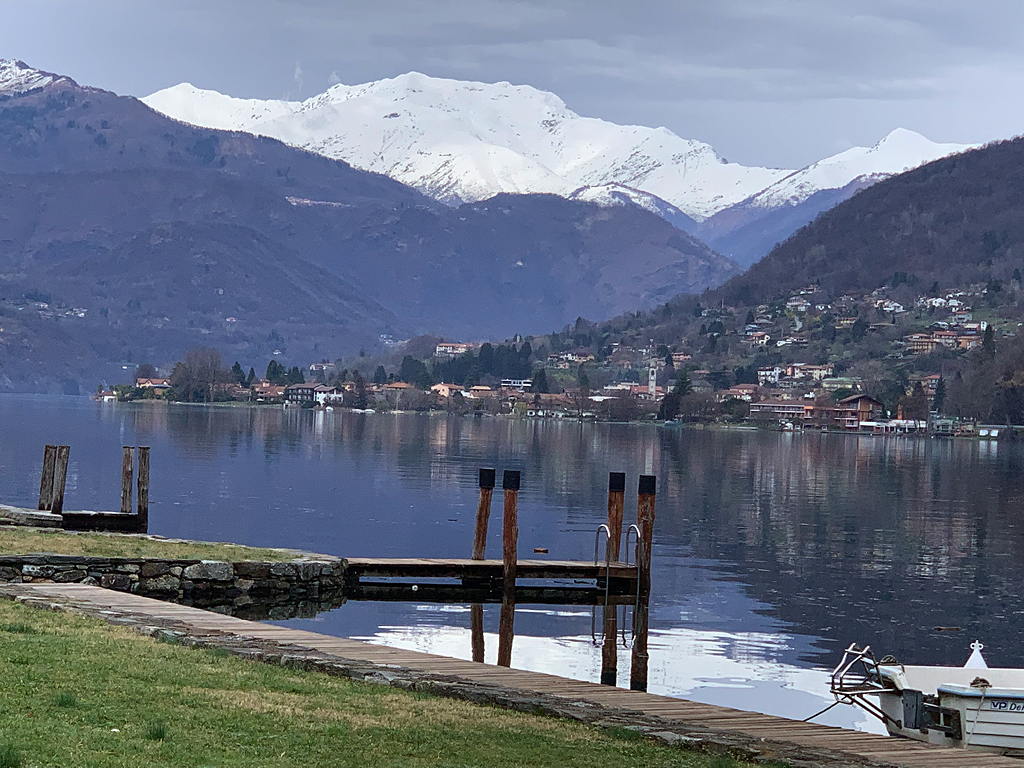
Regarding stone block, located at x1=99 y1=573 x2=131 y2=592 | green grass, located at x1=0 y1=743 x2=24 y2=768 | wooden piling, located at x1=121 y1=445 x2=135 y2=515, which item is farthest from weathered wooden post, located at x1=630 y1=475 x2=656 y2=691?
green grass, located at x1=0 y1=743 x2=24 y2=768

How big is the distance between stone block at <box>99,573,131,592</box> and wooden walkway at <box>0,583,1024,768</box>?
6.16m

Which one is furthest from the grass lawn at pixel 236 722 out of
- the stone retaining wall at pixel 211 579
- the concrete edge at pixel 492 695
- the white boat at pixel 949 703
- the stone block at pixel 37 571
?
the stone retaining wall at pixel 211 579

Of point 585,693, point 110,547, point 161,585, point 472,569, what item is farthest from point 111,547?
point 585,693

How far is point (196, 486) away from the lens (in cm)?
8606

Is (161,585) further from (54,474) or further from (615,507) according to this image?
(54,474)

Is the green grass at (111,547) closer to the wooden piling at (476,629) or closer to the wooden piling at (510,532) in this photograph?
the wooden piling at (476,629)

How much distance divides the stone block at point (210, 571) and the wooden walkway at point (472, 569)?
4671 millimetres

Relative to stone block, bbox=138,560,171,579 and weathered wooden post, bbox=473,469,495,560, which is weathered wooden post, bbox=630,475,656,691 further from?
stone block, bbox=138,560,171,579

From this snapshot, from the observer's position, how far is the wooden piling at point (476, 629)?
3366 cm

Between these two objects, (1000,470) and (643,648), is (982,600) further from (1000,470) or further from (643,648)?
(1000,470)

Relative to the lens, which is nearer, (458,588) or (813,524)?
(458,588)

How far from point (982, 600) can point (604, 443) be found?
401ft

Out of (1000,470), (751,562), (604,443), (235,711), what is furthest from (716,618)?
(604,443)

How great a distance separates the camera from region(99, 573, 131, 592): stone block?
3244 cm
